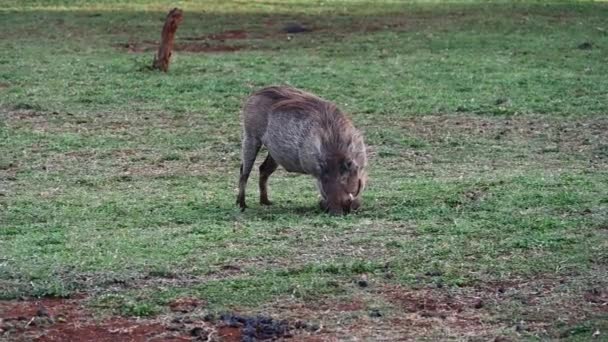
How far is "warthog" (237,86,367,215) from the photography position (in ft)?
→ 27.2

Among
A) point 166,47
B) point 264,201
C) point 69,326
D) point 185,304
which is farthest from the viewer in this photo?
point 166,47

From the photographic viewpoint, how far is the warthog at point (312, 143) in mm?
8281

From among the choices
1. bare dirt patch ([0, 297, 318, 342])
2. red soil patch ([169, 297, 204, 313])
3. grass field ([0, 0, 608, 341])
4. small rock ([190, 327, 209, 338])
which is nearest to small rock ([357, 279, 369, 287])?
grass field ([0, 0, 608, 341])

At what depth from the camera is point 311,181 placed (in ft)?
33.1

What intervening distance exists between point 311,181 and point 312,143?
5.66 feet

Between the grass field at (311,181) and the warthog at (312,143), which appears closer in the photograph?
the grass field at (311,181)

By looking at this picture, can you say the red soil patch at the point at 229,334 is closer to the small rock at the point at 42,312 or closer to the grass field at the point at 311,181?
the grass field at the point at 311,181

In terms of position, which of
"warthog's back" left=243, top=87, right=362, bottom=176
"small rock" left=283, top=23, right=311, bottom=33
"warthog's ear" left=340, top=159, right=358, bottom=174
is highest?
"warthog's back" left=243, top=87, right=362, bottom=176

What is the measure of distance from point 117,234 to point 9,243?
26.0 inches

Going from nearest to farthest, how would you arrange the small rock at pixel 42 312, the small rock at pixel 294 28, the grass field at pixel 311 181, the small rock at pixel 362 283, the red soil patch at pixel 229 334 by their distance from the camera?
the red soil patch at pixel 229 334 < the small rock at pixel 42 312 < the grass field at pixel 311 181 < the small rock at pixel 362 283 < the small rock at pixel 294 28

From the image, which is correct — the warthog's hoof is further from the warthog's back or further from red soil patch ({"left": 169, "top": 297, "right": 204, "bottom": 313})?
red soil patch ({"left": 169, "top": 297, "right": 204, "bottom": 313})

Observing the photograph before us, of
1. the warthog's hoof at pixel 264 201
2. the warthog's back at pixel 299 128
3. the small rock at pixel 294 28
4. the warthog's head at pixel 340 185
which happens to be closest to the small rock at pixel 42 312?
the warthog's head at pixel 340 185

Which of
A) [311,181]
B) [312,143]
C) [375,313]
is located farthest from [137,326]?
[311,181]

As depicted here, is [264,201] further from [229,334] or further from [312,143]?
[229,334]
